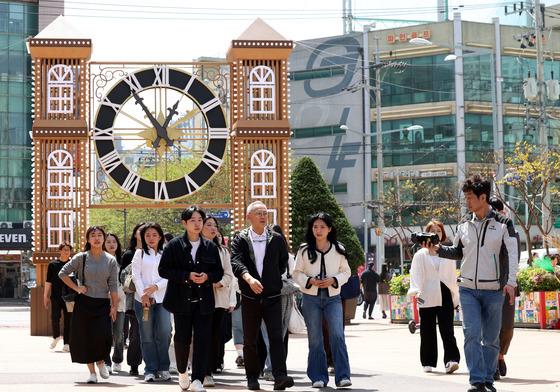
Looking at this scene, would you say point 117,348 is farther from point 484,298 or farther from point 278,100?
point 278,100

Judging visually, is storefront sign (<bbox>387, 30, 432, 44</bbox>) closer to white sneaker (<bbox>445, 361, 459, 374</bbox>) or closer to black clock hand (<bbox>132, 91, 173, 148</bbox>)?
black clock hand (<bbox>132, 91, 173, 148</bbox>)

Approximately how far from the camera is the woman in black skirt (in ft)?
41.7

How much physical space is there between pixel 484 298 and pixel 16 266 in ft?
172

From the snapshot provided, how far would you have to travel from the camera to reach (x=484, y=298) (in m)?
10.7

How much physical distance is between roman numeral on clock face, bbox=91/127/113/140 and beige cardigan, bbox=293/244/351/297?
1107 cm

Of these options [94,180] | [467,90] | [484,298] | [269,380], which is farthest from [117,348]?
[467,90]

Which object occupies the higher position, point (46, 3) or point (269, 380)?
point (46, 3)

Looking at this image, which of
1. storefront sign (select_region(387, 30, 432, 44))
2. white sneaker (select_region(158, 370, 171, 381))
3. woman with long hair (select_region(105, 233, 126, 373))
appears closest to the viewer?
white sneaker (select_region(158, 370, 171, 381))

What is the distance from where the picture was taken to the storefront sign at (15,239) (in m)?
52.3

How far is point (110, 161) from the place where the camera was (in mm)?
22188

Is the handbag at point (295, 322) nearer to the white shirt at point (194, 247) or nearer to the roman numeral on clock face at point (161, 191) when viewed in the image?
the white shirt at point (194, 247)

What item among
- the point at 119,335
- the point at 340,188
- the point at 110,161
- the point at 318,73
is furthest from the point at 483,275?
the point at 318,73

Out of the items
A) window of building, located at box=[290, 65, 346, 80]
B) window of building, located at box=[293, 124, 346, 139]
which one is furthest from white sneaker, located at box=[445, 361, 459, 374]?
window of building, located at box=[290, 65, 346, 80]

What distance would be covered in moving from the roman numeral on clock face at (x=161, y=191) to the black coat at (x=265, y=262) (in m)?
10.4
